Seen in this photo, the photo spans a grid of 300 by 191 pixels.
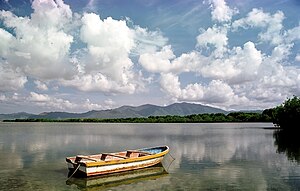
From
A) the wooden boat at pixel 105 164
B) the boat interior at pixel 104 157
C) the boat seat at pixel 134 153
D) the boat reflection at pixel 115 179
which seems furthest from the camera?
the boat seat at pixel 134 153

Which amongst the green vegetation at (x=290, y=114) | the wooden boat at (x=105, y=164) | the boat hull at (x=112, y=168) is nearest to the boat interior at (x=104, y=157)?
the wooden boat at (x=105, y=164)

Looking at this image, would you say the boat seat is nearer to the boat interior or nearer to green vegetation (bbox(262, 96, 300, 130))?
the boat interior

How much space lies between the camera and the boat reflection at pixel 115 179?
68.9 ft

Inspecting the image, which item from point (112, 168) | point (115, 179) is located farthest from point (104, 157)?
point (115, 179)

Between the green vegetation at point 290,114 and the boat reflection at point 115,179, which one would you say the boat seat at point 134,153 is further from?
the green vegetation at point 290,114

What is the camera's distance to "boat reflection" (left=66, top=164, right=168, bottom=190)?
21016 millimetres

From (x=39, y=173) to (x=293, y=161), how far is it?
75.7 feet

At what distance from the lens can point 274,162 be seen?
3117 centimetres

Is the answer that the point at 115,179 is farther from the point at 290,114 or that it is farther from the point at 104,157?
the point at 290,114

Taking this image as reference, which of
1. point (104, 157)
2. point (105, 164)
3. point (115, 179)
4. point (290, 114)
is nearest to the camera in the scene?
point (115, 179)

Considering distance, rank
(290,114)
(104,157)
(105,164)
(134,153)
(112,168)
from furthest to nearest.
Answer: (290,114)
(134,153)
(104,157)
(112,168)
(105,164)

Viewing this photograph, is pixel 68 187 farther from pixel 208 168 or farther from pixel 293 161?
pixel 293 161

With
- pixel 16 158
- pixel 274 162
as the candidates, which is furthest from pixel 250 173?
pixel 16 158

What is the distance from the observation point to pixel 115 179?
22828mm
